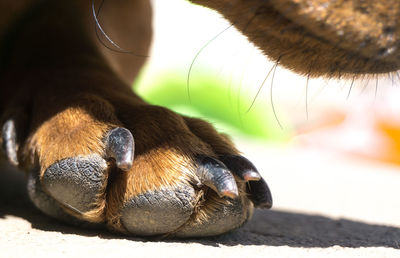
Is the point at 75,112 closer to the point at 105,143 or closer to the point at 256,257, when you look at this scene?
the point at 105,143

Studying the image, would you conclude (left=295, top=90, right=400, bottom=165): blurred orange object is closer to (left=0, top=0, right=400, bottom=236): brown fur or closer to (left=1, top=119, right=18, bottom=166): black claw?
(left=0, top=0, right=400, bottom=236): brown fur

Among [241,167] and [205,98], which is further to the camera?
[205,98]

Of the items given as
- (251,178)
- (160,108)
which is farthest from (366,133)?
(251,178)

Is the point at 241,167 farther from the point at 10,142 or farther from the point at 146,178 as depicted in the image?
the point at 10,142

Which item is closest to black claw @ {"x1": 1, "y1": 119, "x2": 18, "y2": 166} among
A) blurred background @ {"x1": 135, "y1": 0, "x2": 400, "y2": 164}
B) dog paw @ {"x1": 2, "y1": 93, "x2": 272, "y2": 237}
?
dog paw @ {"x1": 2, "y1": 93, "x2": 272, "y2": 237}

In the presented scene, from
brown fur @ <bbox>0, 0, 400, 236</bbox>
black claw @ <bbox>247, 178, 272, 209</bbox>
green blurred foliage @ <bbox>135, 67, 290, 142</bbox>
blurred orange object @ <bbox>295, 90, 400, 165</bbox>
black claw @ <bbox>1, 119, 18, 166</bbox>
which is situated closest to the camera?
brown fur @ <bbox>0, 0, 400, 236</bbox>

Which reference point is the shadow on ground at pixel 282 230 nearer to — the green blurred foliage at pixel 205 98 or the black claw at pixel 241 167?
the black claw at pixel 241 167
